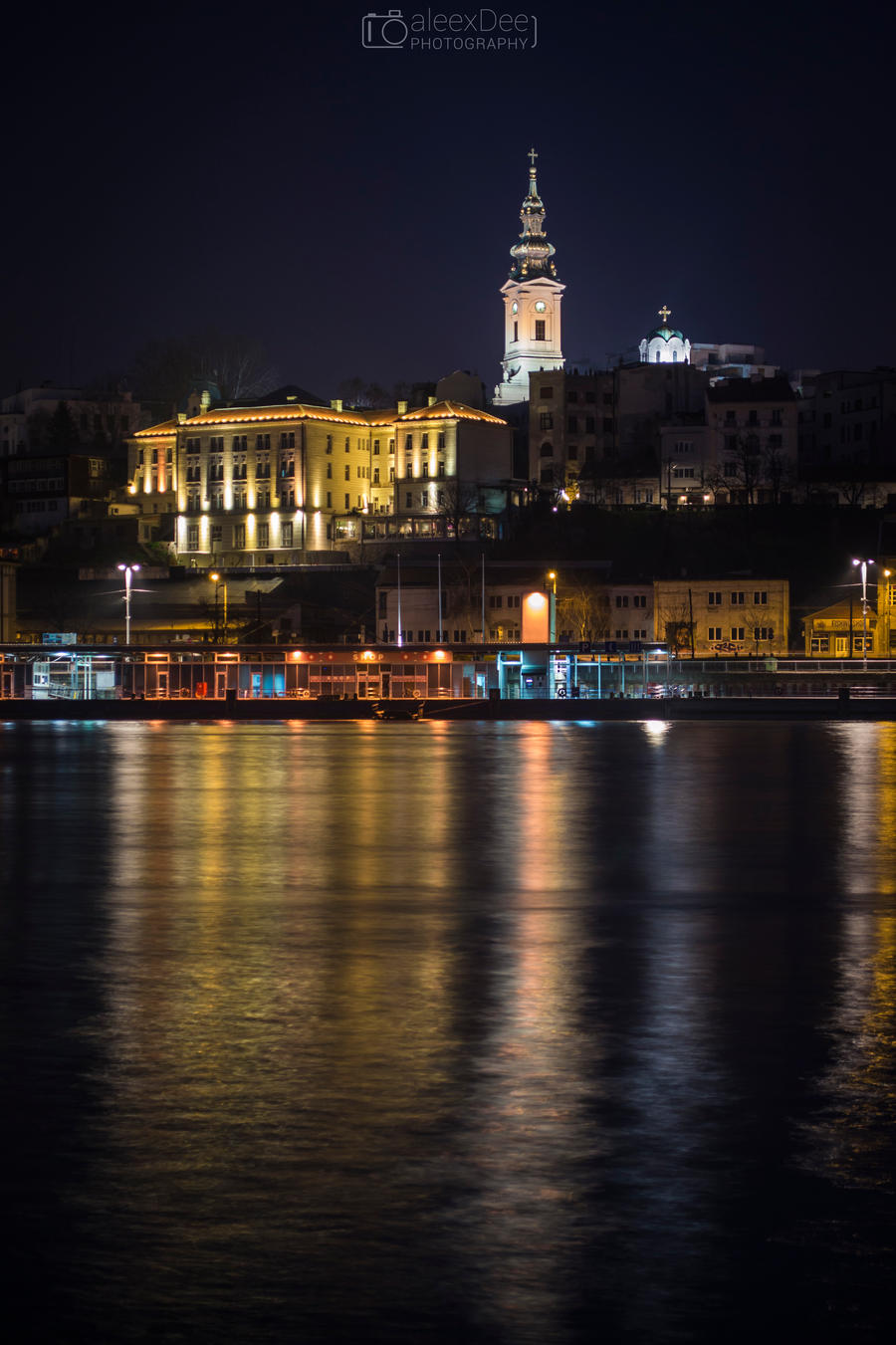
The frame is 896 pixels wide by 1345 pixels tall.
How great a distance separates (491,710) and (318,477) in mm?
53838

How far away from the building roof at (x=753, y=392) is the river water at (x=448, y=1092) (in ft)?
320

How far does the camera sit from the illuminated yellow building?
11719 centimetres

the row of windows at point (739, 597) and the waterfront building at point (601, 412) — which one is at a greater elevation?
the waterfront building at point (601, 412)

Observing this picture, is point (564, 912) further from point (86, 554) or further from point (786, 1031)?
point (86, 554)

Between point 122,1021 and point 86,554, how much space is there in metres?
112

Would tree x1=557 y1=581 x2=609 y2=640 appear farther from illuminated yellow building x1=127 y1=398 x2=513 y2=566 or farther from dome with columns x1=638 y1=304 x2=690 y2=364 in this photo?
dome with columns x1=638 y1=304 x2=690 y2=364

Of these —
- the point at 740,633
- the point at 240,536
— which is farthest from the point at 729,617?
the point at 240,536

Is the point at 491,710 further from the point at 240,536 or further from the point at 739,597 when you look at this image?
the point at 240,536

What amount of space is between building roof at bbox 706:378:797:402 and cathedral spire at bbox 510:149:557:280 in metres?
61.6

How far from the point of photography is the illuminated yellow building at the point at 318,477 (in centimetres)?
11719

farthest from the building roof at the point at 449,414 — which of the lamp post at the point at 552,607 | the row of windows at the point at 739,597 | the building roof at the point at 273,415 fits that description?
the row of windows at the point at 739,597

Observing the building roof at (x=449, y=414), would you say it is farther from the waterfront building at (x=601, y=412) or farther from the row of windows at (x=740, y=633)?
the row of windows at (x=740, y=633)

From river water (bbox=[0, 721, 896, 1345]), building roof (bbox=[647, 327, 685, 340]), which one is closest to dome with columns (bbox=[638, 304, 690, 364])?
building roof (bbox=[647, 327, 685, 340])

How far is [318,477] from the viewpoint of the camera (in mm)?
119750
